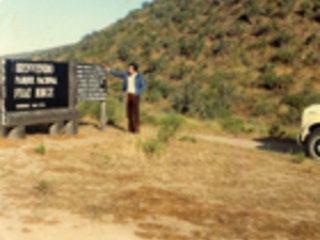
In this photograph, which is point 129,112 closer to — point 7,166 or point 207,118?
point 7,166

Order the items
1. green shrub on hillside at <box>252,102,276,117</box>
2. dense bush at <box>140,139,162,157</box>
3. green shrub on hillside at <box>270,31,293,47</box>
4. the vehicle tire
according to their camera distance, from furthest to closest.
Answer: green shrub on hillside at <box>270,31,293,47</box>
green shrub on hillside at <box>252,102,276,117</box>
the vehicle tire
dense bush at <box>140,139,162,157</box>

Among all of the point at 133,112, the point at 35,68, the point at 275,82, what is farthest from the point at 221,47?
the point at 35,68

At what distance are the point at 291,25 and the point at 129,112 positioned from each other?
74.4 feet

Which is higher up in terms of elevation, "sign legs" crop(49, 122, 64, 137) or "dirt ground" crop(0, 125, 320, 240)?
"sign legs" crop(49, 122, 64, 137)

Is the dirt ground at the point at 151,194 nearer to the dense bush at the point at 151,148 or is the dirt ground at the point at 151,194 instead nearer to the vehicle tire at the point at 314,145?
the dense bush at the point at 151,148

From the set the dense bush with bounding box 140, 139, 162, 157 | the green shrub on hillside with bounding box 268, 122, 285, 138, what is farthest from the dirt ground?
the green shrub on hillside with bounding box 268, 122, 285, 138

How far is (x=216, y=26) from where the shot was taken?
36406 mm

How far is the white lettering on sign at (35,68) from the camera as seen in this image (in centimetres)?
1004

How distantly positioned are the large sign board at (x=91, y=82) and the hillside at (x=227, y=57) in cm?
611

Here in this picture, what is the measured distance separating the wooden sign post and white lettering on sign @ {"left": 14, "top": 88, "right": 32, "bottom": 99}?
66.6 inches

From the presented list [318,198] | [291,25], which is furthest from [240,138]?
[291,25]

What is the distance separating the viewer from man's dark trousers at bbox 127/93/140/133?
12.0m

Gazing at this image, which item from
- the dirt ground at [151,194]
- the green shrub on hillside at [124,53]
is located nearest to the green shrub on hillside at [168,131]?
the dirt ground at [151,194]

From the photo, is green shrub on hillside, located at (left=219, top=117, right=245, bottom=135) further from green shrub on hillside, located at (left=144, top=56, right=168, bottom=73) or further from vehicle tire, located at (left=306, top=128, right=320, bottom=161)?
green shrub on hillside, located at (left=144, top=56, right=168, bottom=73)
